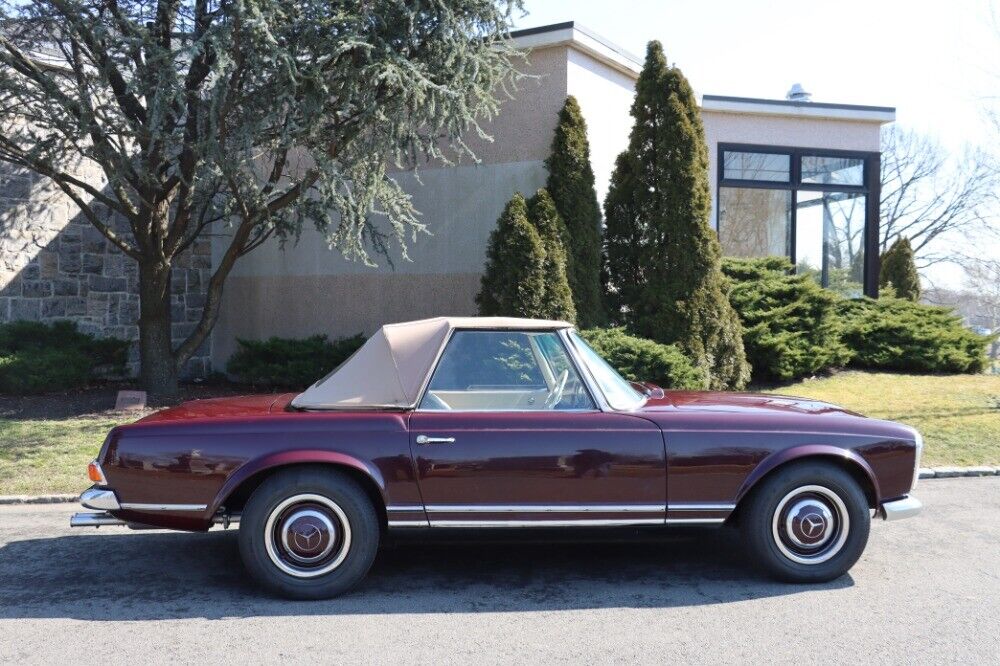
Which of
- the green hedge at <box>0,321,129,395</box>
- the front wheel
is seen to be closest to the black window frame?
the green hedge at <box>0,321,129,395</box>

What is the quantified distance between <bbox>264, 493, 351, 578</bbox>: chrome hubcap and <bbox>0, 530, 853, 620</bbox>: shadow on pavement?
20 cm

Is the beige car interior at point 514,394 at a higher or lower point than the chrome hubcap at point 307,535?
higher

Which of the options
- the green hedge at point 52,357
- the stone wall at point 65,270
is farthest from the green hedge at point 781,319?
the green hedge at point 52,357

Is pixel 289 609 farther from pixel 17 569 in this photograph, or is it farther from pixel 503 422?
pixel 17 569

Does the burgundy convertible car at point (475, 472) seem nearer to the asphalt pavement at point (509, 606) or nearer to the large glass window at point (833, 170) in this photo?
the asphalt pavement at point (509, 606)

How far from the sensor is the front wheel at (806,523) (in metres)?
5.04

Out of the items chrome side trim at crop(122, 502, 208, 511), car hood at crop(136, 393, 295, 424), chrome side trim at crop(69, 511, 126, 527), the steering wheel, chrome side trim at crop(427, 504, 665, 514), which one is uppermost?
the steering wheel

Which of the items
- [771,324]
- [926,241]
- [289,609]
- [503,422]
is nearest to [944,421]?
[771,324]

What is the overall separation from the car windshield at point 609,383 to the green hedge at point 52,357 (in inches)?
362

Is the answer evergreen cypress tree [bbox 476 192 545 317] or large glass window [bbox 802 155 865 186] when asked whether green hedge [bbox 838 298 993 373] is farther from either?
evergreen cypress tree [bbox 476 192 545 317]

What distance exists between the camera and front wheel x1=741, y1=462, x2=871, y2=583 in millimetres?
5035

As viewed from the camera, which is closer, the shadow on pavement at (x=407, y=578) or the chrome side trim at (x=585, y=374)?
the shadow on pavement at (x=407, y=578)

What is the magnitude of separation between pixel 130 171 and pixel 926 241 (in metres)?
40.9

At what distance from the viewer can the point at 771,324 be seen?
13.4m
